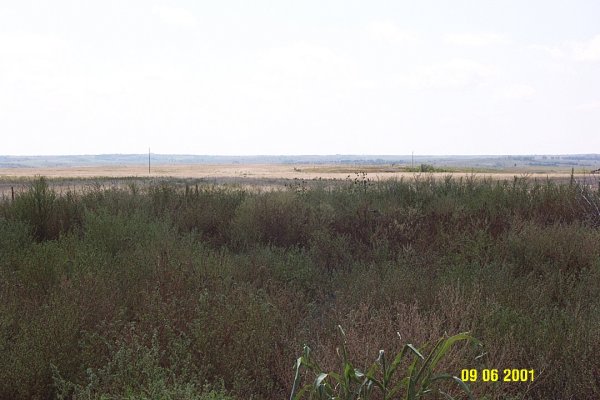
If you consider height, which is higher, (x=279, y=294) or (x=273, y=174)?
(x=279, y=294)

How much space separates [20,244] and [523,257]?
682 centimetres

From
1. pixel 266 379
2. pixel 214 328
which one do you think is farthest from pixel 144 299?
pixel 266 379

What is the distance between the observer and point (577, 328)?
4.83m

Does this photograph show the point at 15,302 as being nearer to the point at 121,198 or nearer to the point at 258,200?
the point at 258,200

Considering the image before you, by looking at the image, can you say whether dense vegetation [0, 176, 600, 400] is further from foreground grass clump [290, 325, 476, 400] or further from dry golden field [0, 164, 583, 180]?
dry golden field [0, 164, 583, 180]

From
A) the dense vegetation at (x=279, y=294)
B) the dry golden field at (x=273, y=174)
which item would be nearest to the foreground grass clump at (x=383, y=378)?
the dense vegetation at (x=279, y=294)

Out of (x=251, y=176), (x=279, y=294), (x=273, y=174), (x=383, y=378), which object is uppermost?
(x=383, y=378)

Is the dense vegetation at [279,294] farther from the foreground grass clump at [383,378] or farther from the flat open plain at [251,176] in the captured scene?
the flat open plain at [251,176]

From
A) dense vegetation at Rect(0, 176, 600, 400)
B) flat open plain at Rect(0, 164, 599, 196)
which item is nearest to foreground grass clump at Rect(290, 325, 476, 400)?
dense vegetation at Rect(0, 176, 600, 400)

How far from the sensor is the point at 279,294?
6277 mm

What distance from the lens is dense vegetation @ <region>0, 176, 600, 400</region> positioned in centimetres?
422

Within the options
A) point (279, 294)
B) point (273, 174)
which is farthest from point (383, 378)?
point (273, 174)

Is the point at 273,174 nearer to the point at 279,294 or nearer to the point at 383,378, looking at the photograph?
the point at 279,294

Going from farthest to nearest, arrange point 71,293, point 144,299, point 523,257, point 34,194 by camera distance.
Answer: point 34,194 → point 523,257 → point 144,299 → point 71,293
